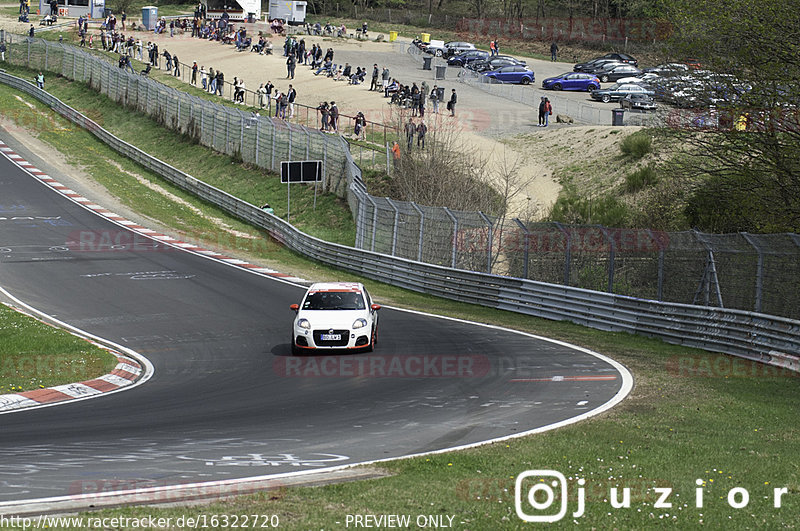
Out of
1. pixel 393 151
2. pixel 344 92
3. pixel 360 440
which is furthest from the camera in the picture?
pixel 344 92

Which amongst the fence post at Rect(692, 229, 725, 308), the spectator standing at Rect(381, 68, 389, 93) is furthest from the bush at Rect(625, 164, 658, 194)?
the fence post at Rect(692, 229, 725, 308)

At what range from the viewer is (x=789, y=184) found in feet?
85.2

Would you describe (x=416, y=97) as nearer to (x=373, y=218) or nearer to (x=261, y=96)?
(x=261, y=96)

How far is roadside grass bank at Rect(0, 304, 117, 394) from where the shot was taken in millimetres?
16078

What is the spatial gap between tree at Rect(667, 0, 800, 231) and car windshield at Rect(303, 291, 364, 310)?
11867 millimetres

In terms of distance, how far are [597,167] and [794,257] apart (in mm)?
28655

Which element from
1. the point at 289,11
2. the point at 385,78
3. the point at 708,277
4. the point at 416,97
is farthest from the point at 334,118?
the point at 289,11

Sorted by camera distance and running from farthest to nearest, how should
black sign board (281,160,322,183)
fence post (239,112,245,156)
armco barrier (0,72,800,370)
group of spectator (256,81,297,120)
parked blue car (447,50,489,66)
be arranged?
1. parked blue car (447,50,489,66)
2. group of spectator (256,81,297,120)
3. fence post (239,112,245,156)
4. black sign board (281,160,322,183)
5. armco barrier (0,72,800,370)

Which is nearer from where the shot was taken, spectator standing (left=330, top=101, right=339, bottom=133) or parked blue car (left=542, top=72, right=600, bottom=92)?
spectator standing (left=330, top=101, right=339, bottom=133)

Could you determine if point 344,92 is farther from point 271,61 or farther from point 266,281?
point 266,281

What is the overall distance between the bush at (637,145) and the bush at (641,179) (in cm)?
166

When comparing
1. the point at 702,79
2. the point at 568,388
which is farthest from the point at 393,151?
the point at 568,388

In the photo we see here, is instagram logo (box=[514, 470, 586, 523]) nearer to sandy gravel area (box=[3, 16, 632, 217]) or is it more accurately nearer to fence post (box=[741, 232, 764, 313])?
fence post (box=[741, 232, 764, 313])

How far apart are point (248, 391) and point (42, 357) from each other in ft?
15.1
